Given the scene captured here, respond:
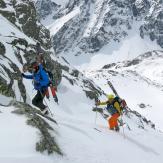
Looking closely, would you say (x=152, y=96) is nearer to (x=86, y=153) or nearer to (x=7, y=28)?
(x=7, y=28)

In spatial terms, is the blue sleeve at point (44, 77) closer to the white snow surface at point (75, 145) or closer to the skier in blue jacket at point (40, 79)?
the skier in blue jacket at point (40, 79)

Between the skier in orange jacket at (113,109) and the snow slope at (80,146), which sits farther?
the skier in orange jacket at (113,109)

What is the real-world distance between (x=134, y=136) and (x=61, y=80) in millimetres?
24280

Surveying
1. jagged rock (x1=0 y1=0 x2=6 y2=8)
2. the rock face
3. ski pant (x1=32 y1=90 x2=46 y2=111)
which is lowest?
the rock face

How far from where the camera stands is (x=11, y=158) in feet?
35.4

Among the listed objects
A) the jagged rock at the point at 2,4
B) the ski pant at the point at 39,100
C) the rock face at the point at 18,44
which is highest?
the jagged rock at the point at 2,4

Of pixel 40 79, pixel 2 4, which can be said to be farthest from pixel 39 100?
pixel 2 4

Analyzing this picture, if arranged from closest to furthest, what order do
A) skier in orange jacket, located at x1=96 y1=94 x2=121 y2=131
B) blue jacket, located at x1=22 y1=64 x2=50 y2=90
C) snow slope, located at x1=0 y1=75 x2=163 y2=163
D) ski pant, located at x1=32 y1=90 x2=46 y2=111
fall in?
snow slope, located at x1=0 y1=75 x2=163 y2=163, blue jacket, located at x1=22 y1=64 x2=50 y2=90, ski pant, located at x1=32 y1=90 x2=46 y2=111, skier in orange jacket, located at x1=96 y1=94 x2=121 y2=131

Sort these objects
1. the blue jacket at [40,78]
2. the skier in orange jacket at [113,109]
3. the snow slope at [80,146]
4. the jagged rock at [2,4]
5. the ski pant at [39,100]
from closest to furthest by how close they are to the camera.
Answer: the snow slope at [80,146] → the blue jacket at [40,78] → the ski pant at [39,100] → the skier in orange jacket at [113,109] → the jagged rock at [2,4]

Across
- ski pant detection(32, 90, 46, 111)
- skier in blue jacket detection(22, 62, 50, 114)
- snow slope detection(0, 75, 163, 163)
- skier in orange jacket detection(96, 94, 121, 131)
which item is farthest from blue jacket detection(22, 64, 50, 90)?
skier in orange jacket detection(96, 94, 121, 131)

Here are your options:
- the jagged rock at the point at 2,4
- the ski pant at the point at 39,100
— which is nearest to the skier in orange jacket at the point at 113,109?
the ski pant at the point at 39,100

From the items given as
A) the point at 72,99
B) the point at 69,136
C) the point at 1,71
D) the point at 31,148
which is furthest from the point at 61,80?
the point at 31,148

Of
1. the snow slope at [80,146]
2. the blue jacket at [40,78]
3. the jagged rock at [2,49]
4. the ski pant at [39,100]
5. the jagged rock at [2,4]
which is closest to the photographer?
the snow slope at [80,146]

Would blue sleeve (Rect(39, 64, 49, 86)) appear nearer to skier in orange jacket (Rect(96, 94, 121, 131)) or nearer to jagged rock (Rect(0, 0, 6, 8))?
skier in orange jacket (Rect(96, 94, 121, 131))
